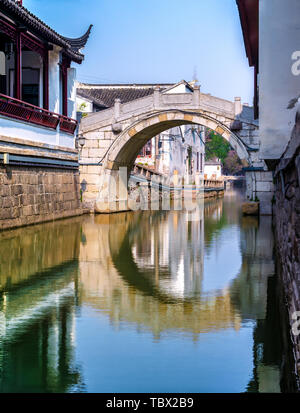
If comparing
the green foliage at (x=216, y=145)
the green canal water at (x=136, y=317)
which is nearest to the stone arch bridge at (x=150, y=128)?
the green canal water at (x=136, y=317)

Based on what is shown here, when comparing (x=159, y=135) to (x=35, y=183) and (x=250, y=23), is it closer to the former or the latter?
(x=35, y=183)

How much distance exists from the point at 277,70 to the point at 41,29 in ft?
31.8

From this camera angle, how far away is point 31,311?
6387 millimetres

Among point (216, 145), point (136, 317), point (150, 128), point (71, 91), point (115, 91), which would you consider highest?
point (115, 91)

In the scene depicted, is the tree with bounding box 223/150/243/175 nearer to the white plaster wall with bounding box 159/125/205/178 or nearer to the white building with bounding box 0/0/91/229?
the white plaster wall with bounding box 159/125/205/178

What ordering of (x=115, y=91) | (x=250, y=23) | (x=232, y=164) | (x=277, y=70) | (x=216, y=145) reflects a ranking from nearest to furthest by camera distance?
(x=277, y=70) → (x=250, y=23) → (x=115, y=91) → (x=216, y=145) → (x=232, y=164)

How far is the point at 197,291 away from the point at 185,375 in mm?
3214

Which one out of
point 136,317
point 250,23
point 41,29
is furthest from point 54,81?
point 136,317

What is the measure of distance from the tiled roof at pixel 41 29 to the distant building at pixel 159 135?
22.9 ft

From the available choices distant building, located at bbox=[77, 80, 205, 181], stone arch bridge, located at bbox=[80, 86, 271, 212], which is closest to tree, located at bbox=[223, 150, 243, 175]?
distant building, located at bbox=[77, 80, 205, 181]

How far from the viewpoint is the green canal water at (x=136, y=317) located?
442cm

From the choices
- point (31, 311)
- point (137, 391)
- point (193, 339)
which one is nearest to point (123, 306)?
point (31, 311)

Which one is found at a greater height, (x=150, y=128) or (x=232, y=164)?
(x=232, y=164)

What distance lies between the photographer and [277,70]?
7402mm
